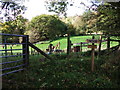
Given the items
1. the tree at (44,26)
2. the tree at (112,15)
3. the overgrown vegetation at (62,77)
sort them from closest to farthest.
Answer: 1. the overgrown vegetation at (62,77)
2. the tree at (112,15)
3. the tree at (44,26)

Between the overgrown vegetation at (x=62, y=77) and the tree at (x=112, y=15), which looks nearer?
the overgrown vegetation at (x=62, y=77)

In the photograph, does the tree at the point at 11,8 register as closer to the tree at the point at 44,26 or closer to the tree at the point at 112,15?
Result: the tree at the point at 112,15

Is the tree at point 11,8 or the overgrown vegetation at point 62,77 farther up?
the tree at point 11,8

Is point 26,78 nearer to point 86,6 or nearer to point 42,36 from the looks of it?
point 86,6

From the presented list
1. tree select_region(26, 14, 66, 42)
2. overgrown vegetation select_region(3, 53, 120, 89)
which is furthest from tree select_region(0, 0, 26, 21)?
tree select_region(26, 14, 66, 42)

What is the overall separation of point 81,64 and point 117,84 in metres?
1.88

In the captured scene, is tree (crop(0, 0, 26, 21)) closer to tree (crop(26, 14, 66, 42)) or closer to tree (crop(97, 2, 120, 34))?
tree (crop(97, 2, 120, 34))

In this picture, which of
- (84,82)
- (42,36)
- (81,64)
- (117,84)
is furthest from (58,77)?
(42,36)

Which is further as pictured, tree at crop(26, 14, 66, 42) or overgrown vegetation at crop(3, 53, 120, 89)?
tree at crop(26, 14, 66, 42)

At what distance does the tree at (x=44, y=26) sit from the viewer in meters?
21.0

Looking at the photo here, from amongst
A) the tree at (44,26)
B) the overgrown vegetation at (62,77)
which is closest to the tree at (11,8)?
the overgrown vegetation at (62,77)

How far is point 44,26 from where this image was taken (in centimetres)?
2106

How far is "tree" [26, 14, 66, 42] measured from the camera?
21000 millimetres

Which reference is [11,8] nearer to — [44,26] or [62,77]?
[62,77]
